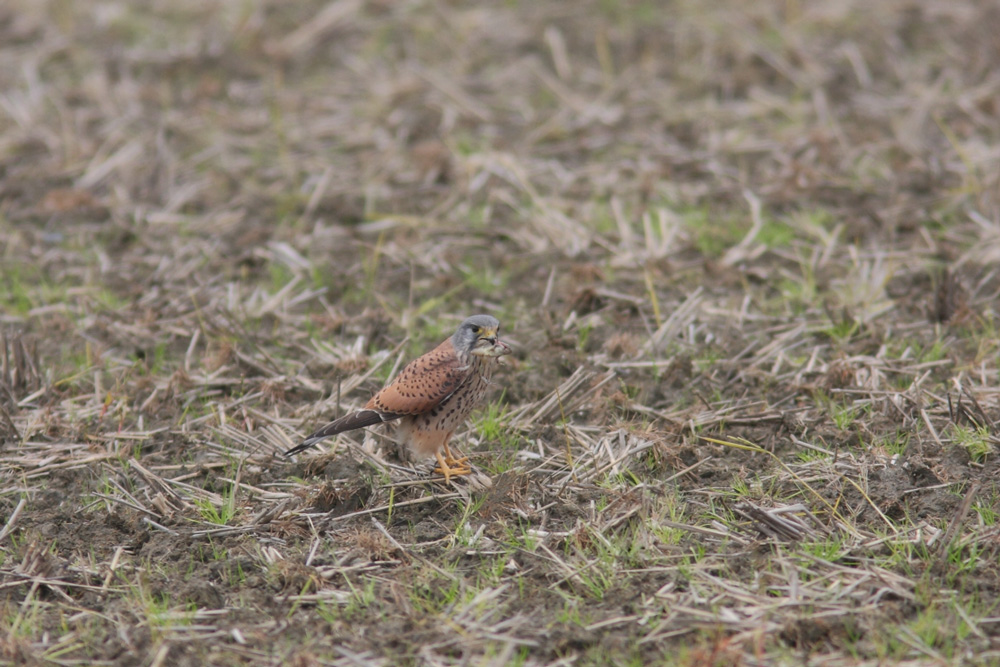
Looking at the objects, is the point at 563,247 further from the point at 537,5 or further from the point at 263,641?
the point at 537,5

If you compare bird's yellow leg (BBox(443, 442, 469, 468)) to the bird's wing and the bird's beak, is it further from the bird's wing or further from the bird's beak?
the bird's beak

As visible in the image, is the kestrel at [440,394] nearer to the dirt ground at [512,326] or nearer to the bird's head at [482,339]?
the bird's head at [482,339]

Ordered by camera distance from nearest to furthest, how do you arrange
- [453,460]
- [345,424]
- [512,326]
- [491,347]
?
[345,424], [491,347], [453,460], [512,326]

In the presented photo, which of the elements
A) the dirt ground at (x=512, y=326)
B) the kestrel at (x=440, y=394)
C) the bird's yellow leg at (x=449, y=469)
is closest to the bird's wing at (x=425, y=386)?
the kestrel at (x=440, y=394)

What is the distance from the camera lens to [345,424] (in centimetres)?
457

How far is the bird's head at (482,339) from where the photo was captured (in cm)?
471

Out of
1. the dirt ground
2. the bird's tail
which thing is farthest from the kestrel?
the dirt ground

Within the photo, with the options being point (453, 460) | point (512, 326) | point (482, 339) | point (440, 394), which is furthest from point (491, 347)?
point (512, 326)

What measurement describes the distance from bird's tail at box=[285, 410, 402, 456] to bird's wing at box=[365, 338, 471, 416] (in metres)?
0.07

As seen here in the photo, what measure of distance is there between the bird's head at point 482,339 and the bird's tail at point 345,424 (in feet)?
1.60

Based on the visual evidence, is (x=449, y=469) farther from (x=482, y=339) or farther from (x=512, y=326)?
(x=512, y=326)

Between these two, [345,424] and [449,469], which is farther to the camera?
[449,469]

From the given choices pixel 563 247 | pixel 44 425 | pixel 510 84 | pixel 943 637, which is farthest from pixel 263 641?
pixel 510 84

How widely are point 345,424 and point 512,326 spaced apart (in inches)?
66.2
